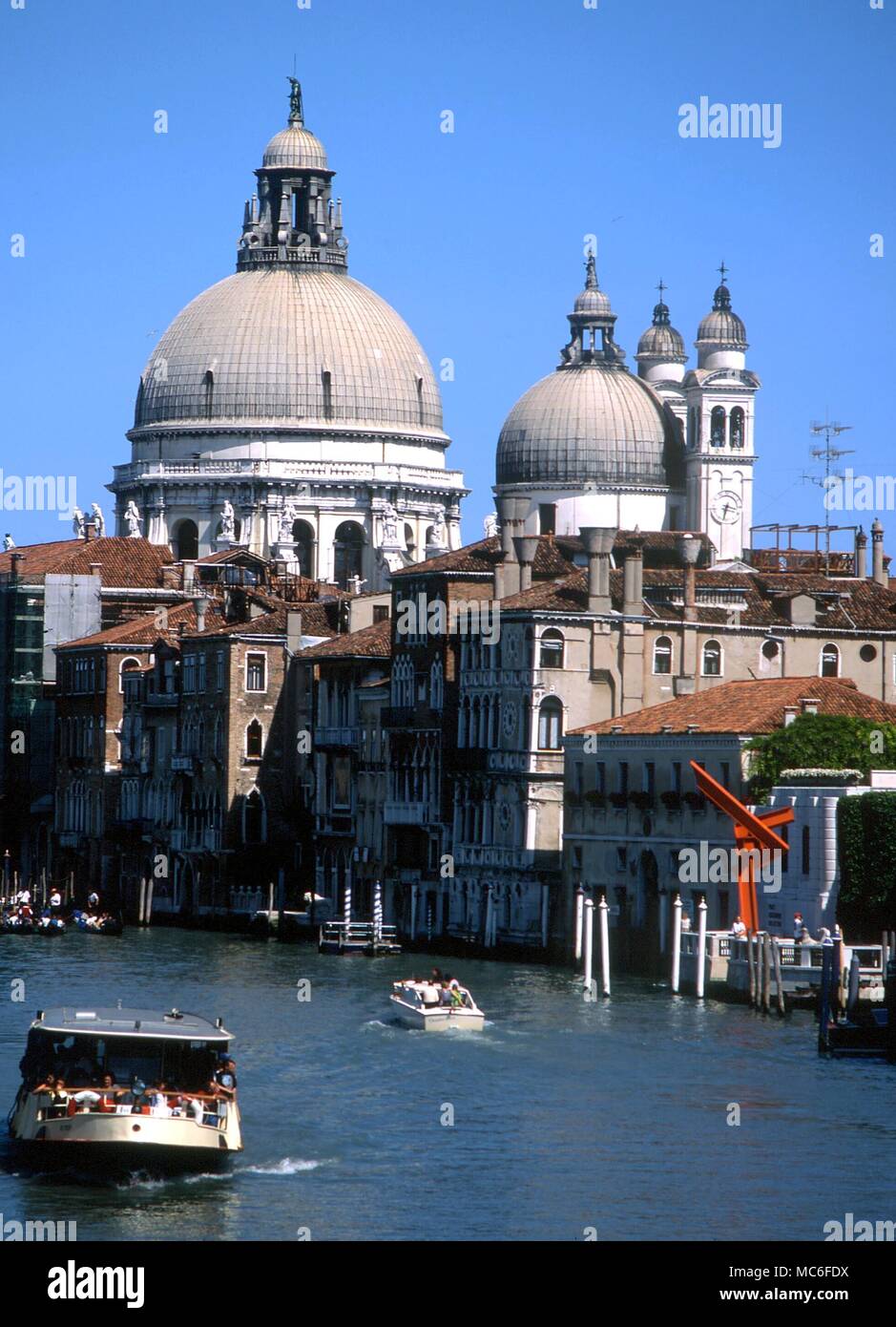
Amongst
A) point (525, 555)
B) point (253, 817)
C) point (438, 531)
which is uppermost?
point (438, 531)

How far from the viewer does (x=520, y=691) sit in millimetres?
Result: 60469

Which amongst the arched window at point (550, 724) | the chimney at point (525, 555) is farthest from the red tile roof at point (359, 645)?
the arched window at point (550, 724)

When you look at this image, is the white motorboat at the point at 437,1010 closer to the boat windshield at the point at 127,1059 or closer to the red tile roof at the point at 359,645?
the boat windshield at the point at 127,1059

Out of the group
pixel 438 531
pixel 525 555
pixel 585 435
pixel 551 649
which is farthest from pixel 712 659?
pixel 438 531

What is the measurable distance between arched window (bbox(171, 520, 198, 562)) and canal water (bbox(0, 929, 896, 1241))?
184 ft

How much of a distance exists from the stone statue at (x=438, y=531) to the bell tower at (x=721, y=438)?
1110 centimetres

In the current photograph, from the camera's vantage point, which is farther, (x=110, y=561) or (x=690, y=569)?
(x=110, y=561)

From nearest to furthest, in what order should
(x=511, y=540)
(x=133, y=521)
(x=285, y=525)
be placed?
1. (x=511, y=540)
2. (x=285, y=525)
3. (x=133, y=521)

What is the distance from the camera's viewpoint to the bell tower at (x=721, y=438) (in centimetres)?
10112

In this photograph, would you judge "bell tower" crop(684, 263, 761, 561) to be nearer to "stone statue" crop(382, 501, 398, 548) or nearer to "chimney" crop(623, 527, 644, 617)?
"stone statue" crop(382, 501, 398, 548)

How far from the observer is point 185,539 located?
355ft

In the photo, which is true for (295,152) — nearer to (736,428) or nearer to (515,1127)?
(736,428)

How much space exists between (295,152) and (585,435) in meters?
17.8
